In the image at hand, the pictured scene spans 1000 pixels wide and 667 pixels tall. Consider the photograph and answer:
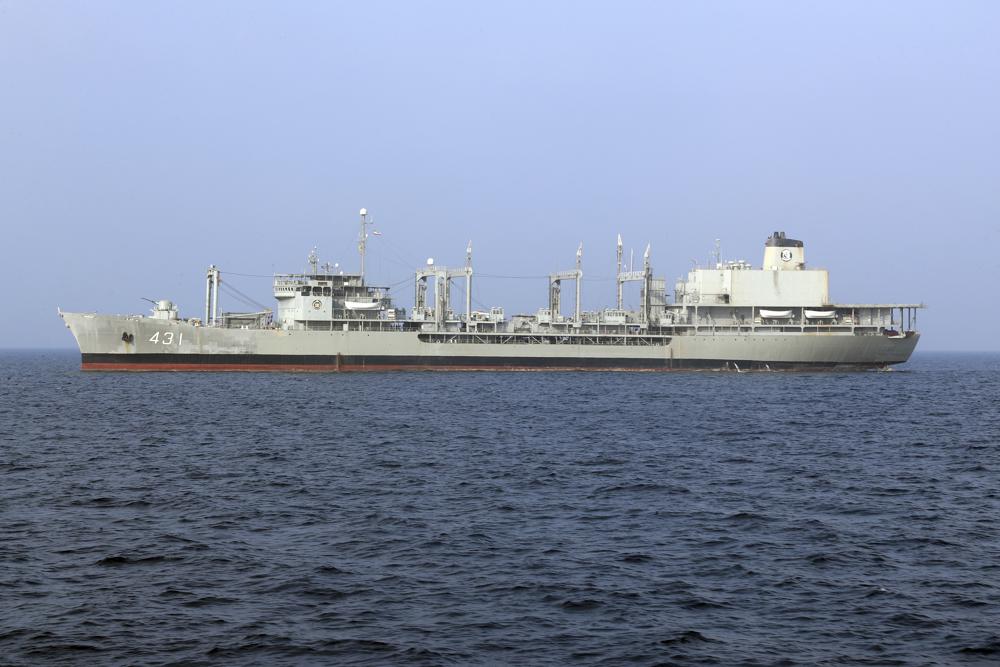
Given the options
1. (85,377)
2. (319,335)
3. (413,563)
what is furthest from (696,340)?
(413,563)

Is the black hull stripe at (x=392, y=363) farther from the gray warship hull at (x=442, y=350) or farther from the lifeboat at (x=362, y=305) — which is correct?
the lifeboat at (x=362, y=305)

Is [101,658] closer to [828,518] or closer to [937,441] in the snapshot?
[828,518]

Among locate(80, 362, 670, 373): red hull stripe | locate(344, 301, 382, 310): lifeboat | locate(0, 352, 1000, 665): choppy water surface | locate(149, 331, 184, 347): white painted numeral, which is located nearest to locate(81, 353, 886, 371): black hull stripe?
locate(80, 362, 670, 373): red hull stripe

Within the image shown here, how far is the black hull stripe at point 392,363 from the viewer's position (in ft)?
187

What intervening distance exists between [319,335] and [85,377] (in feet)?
54.8

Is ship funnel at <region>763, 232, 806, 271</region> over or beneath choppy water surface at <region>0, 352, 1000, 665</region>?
over

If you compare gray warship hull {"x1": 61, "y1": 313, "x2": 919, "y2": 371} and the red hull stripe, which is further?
the red hull stripe

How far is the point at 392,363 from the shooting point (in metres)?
59.7

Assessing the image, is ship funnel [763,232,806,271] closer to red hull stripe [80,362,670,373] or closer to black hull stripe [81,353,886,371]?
black hull stripe [81,353,886,371]

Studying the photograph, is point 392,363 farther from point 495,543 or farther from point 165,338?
point 495,543

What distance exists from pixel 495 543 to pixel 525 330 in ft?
159

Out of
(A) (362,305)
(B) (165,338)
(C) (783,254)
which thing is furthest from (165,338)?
(C) (783,254)

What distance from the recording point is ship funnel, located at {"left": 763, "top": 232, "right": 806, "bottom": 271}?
218 feet

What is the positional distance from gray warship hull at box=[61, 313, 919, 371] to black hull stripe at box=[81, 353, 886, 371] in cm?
7
